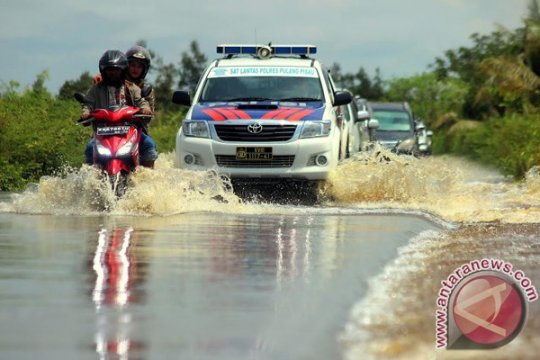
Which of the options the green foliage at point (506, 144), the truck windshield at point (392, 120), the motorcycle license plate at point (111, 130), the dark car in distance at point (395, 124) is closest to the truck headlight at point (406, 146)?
the dark car in distance at point (395, 124)

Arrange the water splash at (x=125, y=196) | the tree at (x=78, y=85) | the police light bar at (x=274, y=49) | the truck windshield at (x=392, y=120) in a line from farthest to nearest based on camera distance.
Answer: the tree at (x=78, y=85) → the truck windshield at (x=392, y=120) → the police light bar at (x=274, y=49) → the water splash at (x=125, y=196)

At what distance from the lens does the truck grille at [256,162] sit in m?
17.4

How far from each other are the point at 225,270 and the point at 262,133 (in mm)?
8933

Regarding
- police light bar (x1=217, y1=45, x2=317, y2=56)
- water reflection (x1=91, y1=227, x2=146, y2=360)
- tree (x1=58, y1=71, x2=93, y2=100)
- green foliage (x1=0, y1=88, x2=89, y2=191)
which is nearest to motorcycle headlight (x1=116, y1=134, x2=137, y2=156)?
water reflection (x1=91, y1=227, x2=146, y2=360)

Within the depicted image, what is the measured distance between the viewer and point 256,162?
17.4 meters

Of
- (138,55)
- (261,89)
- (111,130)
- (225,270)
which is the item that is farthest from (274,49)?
(225,270)

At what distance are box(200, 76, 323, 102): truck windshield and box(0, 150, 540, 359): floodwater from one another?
2.44 metres

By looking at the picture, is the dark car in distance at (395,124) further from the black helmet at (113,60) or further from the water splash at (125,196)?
the black helmet at (113,60)
